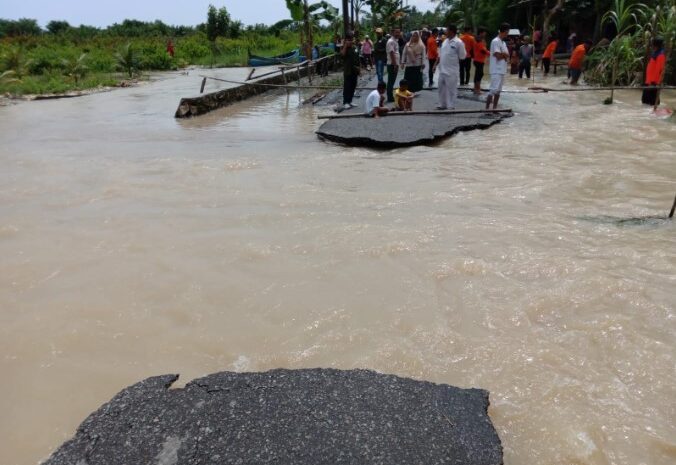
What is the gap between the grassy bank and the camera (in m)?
19.9

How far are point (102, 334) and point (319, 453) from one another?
177cm

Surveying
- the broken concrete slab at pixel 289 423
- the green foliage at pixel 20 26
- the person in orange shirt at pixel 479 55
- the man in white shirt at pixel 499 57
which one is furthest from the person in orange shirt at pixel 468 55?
the green foliage at pixel 20 26

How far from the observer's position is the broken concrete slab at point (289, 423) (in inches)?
77.4

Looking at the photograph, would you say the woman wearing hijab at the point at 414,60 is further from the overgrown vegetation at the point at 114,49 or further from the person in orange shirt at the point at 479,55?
the overgrown vegetation at the point at 114,49

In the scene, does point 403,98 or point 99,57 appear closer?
point 403,98

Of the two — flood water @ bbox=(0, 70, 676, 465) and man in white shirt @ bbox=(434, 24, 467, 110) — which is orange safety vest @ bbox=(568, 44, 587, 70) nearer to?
man in white shirt @ bbox=(434, 24, 467, 110)

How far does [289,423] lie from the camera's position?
2109 mm

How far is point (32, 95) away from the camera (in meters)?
17.2

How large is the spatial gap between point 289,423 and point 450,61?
27.3 ft

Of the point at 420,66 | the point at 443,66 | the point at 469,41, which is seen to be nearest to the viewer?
the point at 443,66

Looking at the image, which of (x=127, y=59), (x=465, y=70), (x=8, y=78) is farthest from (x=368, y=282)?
(x=127, y=59)

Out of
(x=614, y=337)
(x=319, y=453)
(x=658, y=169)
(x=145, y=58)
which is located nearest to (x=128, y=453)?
(x=319, y=453)

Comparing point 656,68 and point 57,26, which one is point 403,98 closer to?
point 656,68

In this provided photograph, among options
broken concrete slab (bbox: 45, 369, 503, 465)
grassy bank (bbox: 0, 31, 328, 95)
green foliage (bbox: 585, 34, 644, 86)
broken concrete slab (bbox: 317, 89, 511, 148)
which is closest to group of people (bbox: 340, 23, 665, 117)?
broken concrete slab (bbox: 317, 89, 511, 148)
